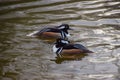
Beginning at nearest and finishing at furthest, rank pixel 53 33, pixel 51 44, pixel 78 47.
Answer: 1. pixel 78 47
2. pixel 51 44
3. pixel 53 33

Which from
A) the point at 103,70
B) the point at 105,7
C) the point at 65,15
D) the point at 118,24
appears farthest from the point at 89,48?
the point at 105,7

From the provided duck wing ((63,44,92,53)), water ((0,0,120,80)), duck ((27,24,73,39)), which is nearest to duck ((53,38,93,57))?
duck wing ((63,44,92,53))

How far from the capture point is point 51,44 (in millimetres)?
14680

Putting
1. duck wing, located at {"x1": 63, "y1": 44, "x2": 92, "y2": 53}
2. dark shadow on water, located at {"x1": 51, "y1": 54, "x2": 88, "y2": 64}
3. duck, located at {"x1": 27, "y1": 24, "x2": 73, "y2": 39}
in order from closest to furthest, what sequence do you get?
dark shadow on water, located at {"x1": 51, "y1": 54, "x2": 88, "y2": 64}, duck wing, located at {"x1": 63, "y1": 44, "x2": 92, "y2": 53}, duck, located at {"x1": 27, "y1": 24, "x2": 73, "y2": 39}

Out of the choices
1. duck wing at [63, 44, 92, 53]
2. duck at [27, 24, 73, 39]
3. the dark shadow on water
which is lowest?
the dark shadow on water

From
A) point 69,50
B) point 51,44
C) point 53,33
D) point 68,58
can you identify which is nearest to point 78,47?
point 69,50

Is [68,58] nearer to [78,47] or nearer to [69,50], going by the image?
[69,50]

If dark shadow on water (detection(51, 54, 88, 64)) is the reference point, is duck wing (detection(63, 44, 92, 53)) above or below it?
above

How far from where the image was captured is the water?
11672mm

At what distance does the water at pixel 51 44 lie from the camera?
11.7 metres

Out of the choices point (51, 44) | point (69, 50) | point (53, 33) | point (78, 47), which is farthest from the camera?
point (53, 33)

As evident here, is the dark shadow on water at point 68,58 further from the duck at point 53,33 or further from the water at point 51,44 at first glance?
the duck at point 53,33

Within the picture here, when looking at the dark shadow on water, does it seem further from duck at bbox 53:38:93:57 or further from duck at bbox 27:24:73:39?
duck at bbox 27:24:73:39

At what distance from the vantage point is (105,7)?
19.2 meters
